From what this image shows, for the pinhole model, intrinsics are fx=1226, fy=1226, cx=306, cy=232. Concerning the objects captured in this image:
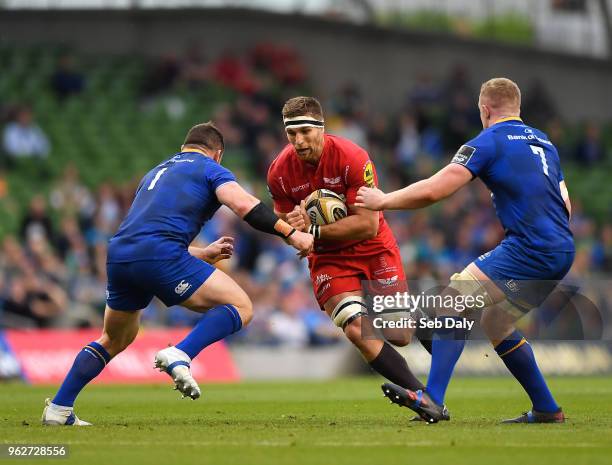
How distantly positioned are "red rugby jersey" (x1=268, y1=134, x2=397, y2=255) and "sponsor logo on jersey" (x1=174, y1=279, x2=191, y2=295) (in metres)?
1.58

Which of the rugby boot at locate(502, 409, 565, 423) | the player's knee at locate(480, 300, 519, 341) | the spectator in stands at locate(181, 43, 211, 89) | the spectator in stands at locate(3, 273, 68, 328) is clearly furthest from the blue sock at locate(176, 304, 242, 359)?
the spectator in stands at locate(181, 43, 211, 89)

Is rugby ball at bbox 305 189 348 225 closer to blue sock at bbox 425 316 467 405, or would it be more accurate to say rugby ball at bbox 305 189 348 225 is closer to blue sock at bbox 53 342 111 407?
blue sock at bbox 425 316 467 405

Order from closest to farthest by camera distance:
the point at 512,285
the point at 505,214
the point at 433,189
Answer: the point at 433,189 < the point at 512,285 < the point at 505,214

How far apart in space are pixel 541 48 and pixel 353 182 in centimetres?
2270

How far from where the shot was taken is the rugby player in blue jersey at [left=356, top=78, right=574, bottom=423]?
961 cm

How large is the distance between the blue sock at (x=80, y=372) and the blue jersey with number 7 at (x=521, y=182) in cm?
338

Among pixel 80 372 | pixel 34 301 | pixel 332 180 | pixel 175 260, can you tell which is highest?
pixel 332 180

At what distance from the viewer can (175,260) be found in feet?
32.1

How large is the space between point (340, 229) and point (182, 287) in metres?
1.62

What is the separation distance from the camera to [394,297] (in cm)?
1099

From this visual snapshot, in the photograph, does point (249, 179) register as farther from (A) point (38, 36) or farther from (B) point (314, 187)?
(B) point (314, 187)

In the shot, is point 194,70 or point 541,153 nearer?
point 541,153

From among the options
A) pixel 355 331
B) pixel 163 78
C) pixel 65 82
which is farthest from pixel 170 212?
pixel 163 78

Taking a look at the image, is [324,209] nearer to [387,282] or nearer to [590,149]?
[387,282]
